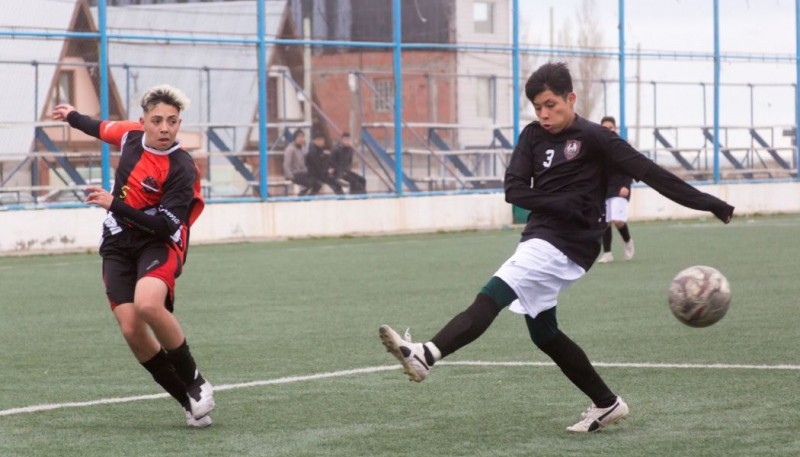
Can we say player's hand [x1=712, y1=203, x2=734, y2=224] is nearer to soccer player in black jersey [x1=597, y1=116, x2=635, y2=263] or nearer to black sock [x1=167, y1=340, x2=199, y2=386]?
black sock [x1=167, y1=340, x2=199, y2=386]

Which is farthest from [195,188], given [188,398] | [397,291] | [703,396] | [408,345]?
[397,291]

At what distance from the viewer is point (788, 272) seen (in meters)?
15.7

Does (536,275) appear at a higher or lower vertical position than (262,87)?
lower

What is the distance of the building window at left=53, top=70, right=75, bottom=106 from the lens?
2216 cm

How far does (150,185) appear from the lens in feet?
23.3

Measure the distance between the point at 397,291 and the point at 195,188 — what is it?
23.8 ft

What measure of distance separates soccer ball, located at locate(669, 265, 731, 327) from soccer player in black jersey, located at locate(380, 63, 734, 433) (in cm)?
42

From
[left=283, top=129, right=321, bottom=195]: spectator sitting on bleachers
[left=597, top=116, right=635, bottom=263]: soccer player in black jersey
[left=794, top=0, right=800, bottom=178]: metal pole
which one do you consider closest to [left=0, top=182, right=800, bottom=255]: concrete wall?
[left=283, top=129, right=321, bottom=195]: spectator sitting on bleachers

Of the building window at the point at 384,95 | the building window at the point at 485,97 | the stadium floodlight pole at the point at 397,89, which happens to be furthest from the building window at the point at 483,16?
the building window at the point at 384,95

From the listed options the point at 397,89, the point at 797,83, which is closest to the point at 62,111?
the point at 397,89

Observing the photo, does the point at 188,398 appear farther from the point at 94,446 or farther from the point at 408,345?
the point at 408,345

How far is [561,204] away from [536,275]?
1.14ft

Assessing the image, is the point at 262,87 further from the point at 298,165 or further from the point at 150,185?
the point at 150,185

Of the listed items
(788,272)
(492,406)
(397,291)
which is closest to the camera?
(492,406)
